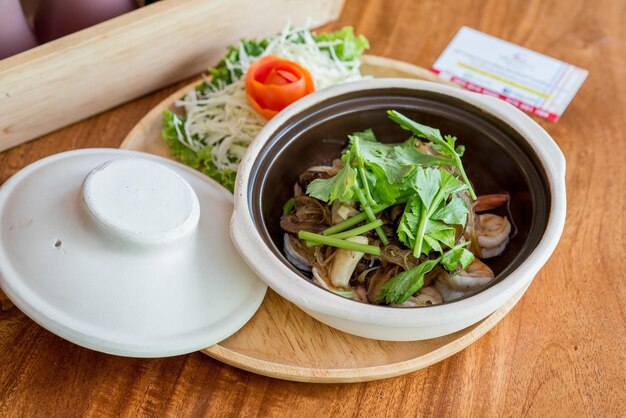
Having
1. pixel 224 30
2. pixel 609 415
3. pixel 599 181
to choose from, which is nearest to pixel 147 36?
pixel 224 30

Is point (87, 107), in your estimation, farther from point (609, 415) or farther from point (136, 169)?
point (609, 415)

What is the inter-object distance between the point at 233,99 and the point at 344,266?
687 millimetres

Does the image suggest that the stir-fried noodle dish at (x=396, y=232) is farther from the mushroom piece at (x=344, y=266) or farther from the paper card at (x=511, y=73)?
the paper card at (x=511, y=73)

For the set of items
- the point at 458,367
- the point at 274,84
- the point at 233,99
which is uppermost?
the point at 274,84

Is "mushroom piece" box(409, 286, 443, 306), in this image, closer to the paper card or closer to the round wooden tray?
the round wooden tray

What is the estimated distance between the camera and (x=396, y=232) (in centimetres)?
157

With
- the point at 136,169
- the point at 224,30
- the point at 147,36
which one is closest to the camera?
the point at 136,169

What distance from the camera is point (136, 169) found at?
148 centimetres

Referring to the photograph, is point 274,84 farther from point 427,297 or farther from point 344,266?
point 427,297

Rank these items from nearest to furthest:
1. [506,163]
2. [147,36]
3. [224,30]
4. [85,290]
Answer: [85,290] < [506,163] < [147,36] < [224,30]

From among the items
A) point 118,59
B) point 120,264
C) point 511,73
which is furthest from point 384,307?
point 511,73

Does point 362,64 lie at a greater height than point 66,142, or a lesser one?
greater

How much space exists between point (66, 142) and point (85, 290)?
74cm

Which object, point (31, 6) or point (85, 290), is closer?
point (85, 290)
